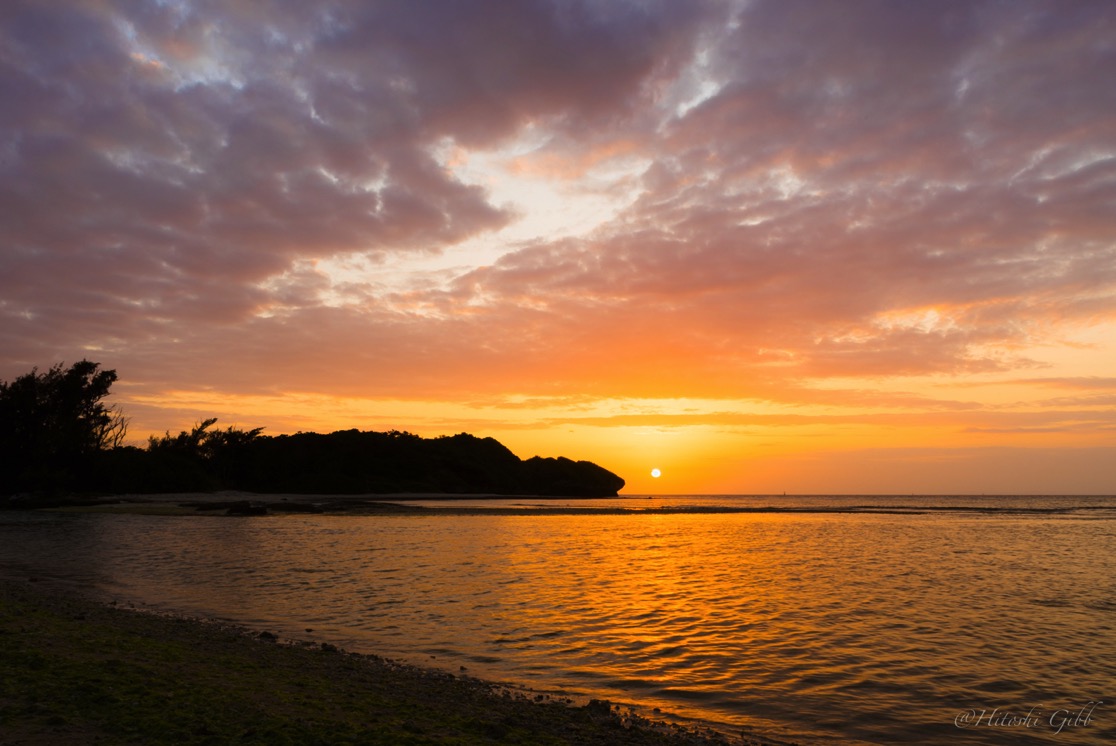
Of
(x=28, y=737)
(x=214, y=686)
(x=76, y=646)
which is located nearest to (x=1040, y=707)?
(x=214, y=686)

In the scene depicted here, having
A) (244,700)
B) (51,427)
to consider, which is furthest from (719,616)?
(51,427)

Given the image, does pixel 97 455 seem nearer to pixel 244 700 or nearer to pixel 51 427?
pixel 51 427

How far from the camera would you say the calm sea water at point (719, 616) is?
1340cm

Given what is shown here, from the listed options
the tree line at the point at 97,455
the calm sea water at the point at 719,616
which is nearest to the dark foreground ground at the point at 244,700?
the calm sea water at the point at 719,616

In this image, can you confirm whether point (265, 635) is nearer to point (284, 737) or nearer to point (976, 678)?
point (284, 737)

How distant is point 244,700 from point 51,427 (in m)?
112

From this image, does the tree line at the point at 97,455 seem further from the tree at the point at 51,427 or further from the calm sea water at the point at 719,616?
the calm sea water at the point at 719,616

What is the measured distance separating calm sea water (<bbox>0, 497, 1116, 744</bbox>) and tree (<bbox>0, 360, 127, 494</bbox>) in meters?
59.6

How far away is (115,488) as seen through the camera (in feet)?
361

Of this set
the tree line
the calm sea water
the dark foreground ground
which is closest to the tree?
the tree line

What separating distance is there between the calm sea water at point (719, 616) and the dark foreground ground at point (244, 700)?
2.12 metres

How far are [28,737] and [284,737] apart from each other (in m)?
2.99

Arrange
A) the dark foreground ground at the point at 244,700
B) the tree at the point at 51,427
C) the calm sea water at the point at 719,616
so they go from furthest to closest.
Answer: the tree at the point at 51,427 < the calm sea water at the point at 719,616 < the dark foreground ground at the point at 244,700

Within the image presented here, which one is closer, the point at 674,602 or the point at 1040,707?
the point at 1040,707
